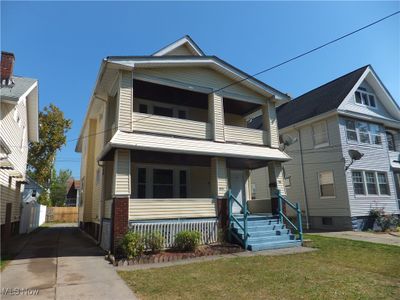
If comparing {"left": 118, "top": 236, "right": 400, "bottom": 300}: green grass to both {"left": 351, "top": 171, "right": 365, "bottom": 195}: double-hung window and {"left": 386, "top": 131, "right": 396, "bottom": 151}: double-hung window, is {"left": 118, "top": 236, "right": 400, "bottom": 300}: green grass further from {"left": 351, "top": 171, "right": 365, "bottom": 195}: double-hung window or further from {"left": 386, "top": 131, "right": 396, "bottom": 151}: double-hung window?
{"left": 386, "top": 131, "right": 396, "bottom": 151}: double-hung window

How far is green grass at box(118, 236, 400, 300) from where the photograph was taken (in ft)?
18.3

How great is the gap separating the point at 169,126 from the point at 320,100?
1349cm

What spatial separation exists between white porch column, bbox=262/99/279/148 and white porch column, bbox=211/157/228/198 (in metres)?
2.88

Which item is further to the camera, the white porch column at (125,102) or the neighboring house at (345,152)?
the neighboring house at (345,152)

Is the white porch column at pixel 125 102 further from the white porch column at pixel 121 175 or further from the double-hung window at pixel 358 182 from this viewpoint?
the double-hung window at pixel 358 182

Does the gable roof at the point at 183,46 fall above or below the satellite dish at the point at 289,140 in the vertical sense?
above

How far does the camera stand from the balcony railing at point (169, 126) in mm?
10398

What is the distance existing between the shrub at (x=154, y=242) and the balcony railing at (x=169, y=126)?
3638 millimetres

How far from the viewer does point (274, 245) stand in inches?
408

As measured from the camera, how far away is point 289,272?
281 inches

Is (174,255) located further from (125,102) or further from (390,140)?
(390,140)

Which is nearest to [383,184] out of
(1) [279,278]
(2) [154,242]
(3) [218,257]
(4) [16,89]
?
(3) [218,257]

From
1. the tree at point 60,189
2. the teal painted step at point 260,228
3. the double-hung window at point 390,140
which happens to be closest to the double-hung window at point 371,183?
the double-hung window at point 390,140

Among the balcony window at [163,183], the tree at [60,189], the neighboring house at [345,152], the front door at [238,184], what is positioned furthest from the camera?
the tree at [60,189]
